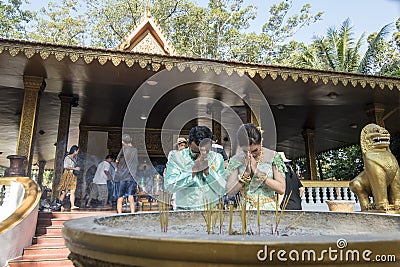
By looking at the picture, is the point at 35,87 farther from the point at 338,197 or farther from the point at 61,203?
the point at 338,197

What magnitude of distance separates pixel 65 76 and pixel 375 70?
18926 millimetres

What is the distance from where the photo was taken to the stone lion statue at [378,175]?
3873mm

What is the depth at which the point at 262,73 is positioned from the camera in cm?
573

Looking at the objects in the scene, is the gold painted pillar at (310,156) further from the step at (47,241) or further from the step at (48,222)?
the step at (47,241)

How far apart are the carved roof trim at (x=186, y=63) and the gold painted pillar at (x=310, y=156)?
4.89 metres

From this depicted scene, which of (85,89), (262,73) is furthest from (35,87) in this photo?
(262,73)

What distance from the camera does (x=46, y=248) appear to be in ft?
12.7

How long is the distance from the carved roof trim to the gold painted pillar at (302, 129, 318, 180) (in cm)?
489

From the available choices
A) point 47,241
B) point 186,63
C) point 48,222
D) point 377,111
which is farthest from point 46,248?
point 377,111

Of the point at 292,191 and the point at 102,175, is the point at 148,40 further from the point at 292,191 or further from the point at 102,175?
the point at 292,191

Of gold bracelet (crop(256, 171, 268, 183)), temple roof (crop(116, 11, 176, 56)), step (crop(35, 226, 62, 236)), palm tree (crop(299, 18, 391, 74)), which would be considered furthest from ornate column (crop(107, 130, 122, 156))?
palm tree (crop(299, 18, 391, 74))

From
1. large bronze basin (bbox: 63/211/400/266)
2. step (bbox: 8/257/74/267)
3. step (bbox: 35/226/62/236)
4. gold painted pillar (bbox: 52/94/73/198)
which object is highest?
gold painted pillar (bbox: 52/94/73/198)

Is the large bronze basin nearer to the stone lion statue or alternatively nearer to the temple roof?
the stone lion statue

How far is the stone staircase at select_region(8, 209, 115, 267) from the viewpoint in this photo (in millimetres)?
3561
